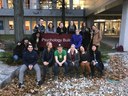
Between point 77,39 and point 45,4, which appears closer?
point 77,39

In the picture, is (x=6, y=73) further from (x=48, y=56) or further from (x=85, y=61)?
(x=85, y=61)

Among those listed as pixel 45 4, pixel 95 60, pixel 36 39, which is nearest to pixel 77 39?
pixel 95 60

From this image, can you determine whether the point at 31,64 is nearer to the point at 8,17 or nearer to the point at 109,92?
the point at 109,92

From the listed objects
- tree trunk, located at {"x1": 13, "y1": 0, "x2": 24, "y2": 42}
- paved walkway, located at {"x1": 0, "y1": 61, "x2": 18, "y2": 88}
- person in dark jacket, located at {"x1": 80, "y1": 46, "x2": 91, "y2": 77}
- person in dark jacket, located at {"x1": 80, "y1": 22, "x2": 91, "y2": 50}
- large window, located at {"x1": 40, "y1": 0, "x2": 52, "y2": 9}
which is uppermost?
large window, located at {"x1": 40, "y1": 0, "x2": 52, "y2": 9}

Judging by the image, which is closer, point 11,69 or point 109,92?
point 109,92

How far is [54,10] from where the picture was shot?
32.9m

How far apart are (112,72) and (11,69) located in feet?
12.6

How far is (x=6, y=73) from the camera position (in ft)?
24.1

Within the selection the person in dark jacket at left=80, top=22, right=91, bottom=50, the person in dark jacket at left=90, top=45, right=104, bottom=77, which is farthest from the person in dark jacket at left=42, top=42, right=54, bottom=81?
the person in dark jacket at left=80, top=22, right=91, bottom=50

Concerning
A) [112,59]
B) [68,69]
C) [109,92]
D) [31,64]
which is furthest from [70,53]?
[112,59]

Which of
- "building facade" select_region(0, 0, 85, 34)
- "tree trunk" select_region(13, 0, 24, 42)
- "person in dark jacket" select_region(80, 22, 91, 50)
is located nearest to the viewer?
"person in dark jacket" select_region(80, 22, 91, 50)

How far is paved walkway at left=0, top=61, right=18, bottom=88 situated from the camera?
6.67m

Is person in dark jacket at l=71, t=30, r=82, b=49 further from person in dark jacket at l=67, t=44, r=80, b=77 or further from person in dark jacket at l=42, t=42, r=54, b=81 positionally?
person in dark jacket at l=42, t=42, r=54, b=81

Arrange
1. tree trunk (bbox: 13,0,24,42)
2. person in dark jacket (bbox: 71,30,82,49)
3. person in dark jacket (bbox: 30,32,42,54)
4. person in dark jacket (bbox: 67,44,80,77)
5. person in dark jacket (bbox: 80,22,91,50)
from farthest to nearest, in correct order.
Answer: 1. tree trunk (bbox: 13,0,24,42)
2. person in dark jacket (bbox: 80,22,91,50)
3. person in dark jacket (bbox: 30,32,42,54)
4. person in dark jacket (bbox: 71,30,82,49)
5. person in dark jacket (bbox: 67,44,80,77)
